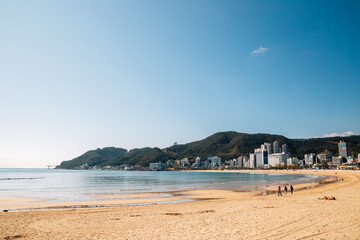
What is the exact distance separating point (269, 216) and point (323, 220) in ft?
9.18

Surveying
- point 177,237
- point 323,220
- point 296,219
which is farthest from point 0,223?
point 323,220

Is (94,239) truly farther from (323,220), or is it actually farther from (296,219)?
(323,220)

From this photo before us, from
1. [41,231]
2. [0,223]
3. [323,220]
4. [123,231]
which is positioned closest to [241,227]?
[323,220]

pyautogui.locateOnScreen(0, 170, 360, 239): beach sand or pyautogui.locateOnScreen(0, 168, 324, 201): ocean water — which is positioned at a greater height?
pyautogui.locateOnScreen(0, 170, 360, 239): beach sand

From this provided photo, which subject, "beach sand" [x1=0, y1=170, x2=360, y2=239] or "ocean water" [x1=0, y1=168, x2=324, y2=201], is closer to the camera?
"beach sand" [x1=0, y1=170, x2=360, y2=239]

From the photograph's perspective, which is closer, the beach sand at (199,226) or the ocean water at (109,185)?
the beach sand at (199,226)

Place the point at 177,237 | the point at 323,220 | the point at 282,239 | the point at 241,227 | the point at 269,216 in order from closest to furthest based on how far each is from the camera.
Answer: the point at 282,239
the point at 177,237
the point at 241,227
the point at 323,220
the point at 269,216

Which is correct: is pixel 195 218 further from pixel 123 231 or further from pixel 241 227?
pixel 123 231

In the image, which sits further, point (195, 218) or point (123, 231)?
point (195, 218)

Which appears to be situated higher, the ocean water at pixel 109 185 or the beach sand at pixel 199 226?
the beach sand at pixel 199 226

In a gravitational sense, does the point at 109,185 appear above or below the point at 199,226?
below

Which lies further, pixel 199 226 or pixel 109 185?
pixel 109 185

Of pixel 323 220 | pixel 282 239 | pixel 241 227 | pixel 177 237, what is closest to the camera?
pixel 282 239

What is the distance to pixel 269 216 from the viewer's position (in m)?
13.8
